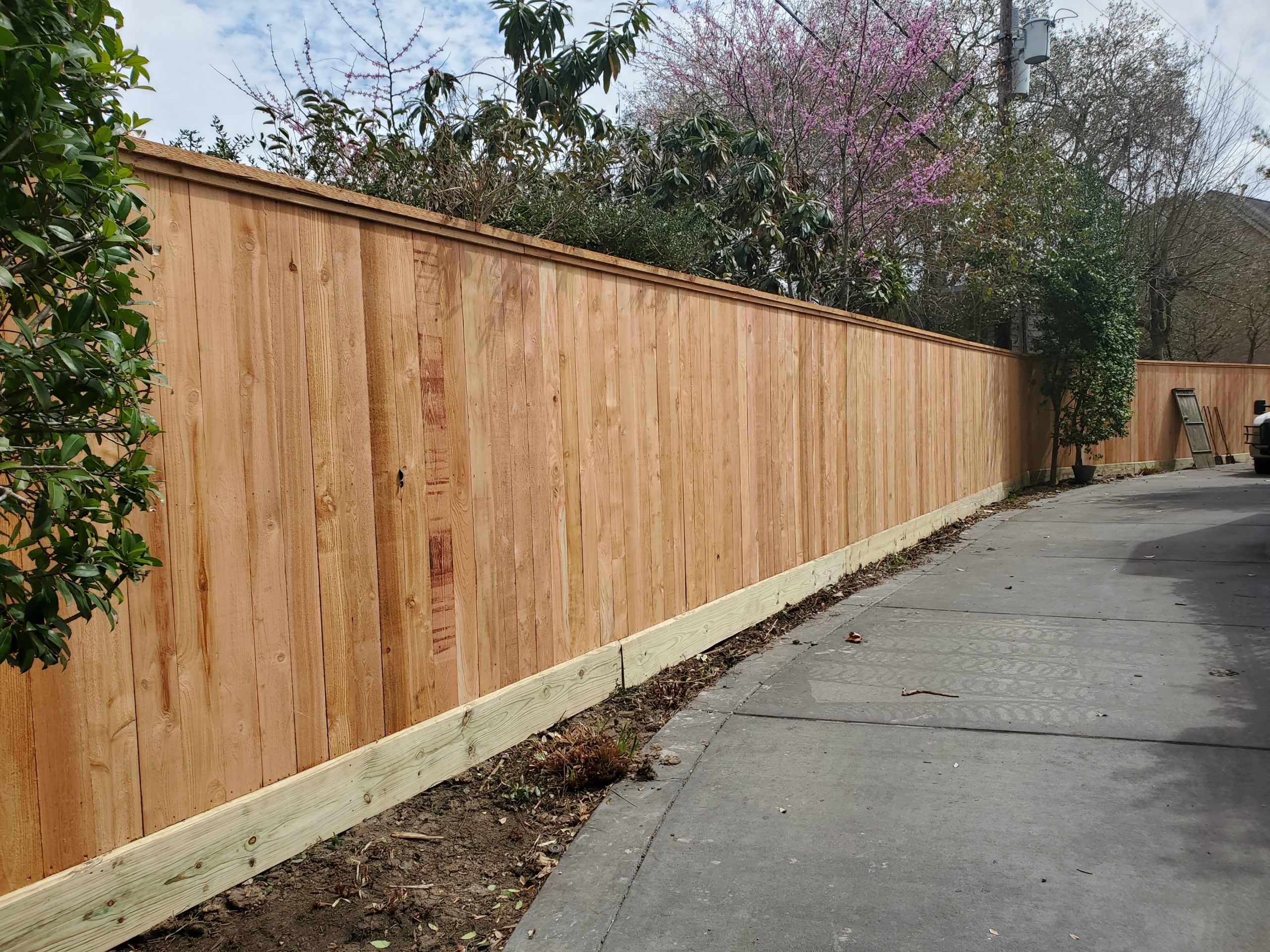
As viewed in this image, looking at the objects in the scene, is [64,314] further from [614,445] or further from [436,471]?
[614,445]

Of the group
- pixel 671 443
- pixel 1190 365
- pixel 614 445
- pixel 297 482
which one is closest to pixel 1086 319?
pixel 1190 365

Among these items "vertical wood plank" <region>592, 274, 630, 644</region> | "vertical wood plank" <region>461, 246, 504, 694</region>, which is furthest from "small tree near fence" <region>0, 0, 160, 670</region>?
"vertical wood plank" <region>592, 274, 630, 644</region>

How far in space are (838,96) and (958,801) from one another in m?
9.65

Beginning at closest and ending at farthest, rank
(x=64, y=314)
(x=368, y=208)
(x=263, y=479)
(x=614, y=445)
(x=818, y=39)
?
(x=64, y=314), (x=263, y=479), (x=368, y=208), (x=614, y=445), (x=818, y=39)

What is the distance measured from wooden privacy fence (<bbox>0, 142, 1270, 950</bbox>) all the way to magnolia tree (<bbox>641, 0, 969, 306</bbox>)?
21.5 feet

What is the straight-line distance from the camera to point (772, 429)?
238 inches

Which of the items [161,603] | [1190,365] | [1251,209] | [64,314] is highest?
[1251,209]

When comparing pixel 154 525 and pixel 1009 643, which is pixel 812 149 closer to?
pixel 1009 643

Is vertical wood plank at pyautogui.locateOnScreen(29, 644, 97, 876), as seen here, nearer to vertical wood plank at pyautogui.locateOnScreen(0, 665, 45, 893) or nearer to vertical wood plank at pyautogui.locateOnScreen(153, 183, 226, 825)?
vertical wood plank at pyautogui.locateOnScreen(0, 665, 45, 893)

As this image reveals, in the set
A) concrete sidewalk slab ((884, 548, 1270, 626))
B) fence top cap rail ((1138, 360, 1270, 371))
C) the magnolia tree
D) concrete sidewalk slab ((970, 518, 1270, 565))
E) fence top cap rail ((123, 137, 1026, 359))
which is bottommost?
concrete sidewalk slab ((884, 548, 1270, 626))

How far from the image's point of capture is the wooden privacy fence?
2.34 metres

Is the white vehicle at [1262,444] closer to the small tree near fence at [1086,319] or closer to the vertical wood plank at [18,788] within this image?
the small tree near fence at [1086,319]

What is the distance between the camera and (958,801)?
3275 mm

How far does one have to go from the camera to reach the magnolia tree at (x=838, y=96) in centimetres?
1102
